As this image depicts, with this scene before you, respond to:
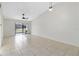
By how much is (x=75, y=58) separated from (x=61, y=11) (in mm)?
5190

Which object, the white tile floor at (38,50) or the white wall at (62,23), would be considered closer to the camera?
the white tile floor at (38,50)

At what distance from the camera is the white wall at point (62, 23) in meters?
5.11

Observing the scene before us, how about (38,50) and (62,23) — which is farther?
(62,23)

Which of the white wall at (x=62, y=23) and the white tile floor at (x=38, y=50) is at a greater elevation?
the white wall at (x=62, y=23)

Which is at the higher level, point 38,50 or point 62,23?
point 62,23

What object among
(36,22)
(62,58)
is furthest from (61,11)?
(62,58)

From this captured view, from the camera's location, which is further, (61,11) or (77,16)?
(61,11)

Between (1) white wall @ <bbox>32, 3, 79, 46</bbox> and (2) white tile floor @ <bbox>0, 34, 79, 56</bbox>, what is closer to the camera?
(2) white tile floor @ <bbox>0, 34, 79, 56</bbox>

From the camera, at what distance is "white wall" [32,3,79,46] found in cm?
Result: 511

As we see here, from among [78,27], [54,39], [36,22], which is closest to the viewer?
[78,27]

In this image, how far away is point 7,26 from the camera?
5.62 m

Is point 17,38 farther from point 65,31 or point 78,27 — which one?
point 78,27

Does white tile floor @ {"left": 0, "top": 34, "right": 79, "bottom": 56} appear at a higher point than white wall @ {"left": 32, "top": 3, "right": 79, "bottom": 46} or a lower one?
lower

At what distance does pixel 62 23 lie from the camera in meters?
6.02
